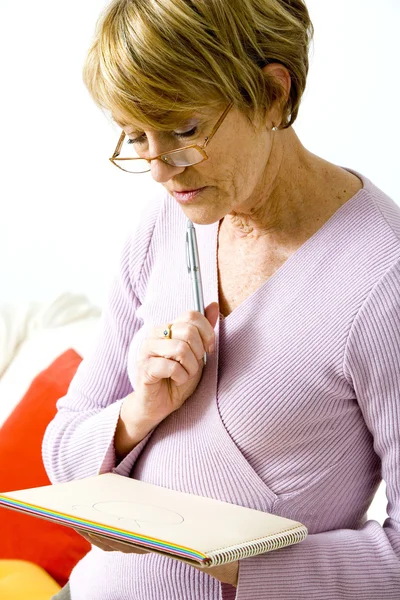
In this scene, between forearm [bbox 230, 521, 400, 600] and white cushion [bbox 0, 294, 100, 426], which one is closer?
forearm [bbox 230, 521, 400, 600]

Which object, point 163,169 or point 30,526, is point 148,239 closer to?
point 163,169

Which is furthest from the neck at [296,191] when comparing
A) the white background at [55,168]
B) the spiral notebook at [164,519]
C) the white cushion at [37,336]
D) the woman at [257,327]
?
the white background at [55,168]

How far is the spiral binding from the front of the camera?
0.83 metres

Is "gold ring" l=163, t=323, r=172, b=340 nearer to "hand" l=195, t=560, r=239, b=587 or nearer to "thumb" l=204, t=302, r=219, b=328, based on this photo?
"thumb" l=204, t=302, r=219, b=328

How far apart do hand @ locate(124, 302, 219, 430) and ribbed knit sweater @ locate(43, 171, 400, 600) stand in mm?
27

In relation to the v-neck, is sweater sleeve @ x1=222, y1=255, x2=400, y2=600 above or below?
below

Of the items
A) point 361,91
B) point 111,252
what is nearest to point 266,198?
point 361,91

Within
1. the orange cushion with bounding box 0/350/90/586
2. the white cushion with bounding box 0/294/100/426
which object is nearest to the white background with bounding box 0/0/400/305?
the white cushion with bounding box 0/294/100/426

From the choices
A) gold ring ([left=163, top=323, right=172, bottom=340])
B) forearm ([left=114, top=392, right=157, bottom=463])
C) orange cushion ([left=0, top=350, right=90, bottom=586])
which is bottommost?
orange cushion ([left=0, top=350, right=90, bottom=586])

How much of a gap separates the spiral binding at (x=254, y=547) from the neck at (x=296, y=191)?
0.41 metres

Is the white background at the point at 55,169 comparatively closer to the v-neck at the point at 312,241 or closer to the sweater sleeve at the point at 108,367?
the sweater sleeve at the point at 108,367

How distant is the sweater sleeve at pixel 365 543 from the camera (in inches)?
40.7

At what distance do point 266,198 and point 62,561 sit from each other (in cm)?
92

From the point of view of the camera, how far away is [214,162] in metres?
1.08
